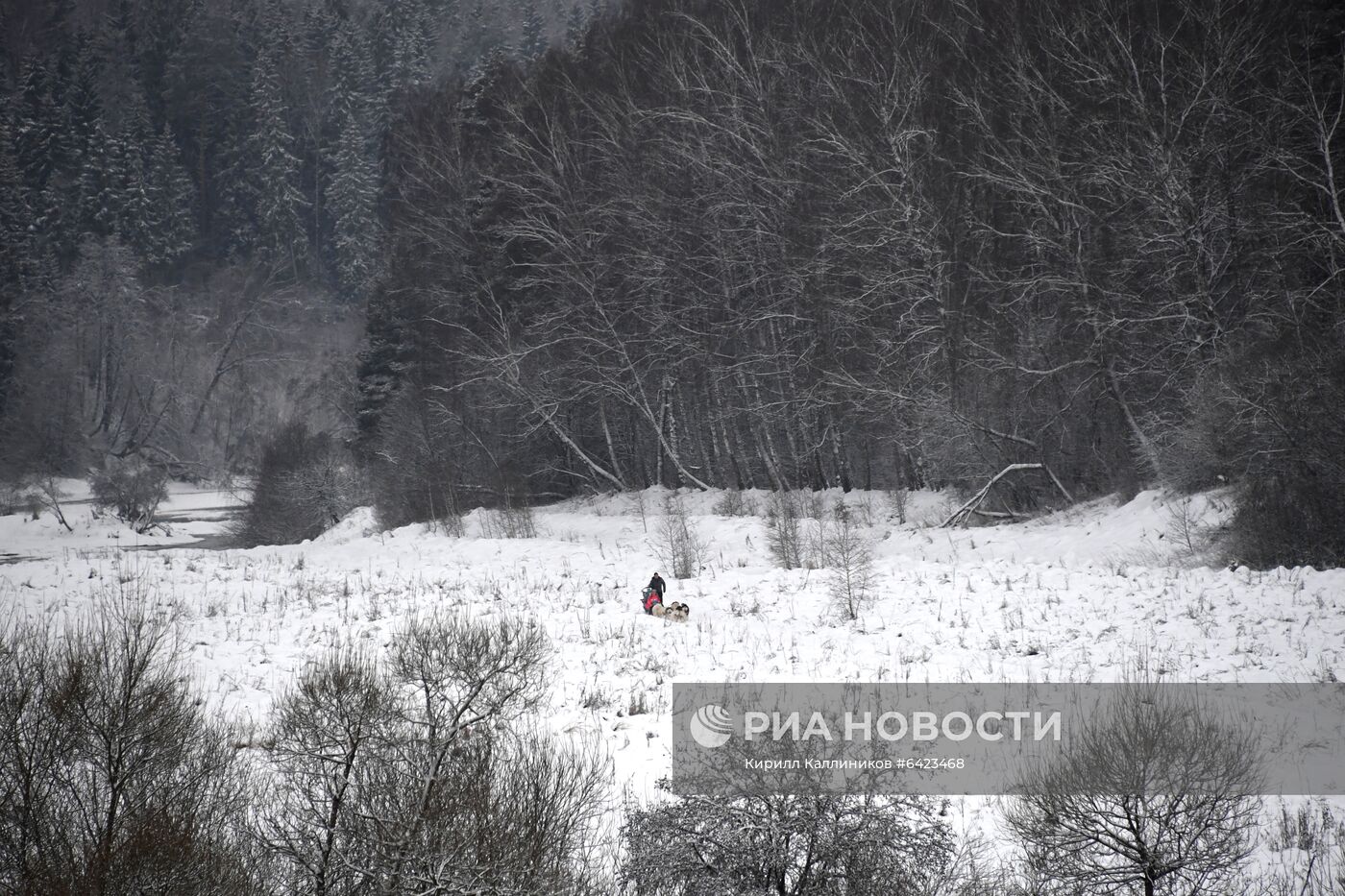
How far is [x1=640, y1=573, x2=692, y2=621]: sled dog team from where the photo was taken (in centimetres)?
1325

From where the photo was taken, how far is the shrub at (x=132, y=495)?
128 feet

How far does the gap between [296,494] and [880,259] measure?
24.9 m

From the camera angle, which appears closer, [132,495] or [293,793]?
[293,793]

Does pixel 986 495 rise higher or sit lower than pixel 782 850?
higher

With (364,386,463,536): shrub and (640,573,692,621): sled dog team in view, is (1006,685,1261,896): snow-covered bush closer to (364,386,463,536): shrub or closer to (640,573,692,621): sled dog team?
(640,573,692,621): sled dog team

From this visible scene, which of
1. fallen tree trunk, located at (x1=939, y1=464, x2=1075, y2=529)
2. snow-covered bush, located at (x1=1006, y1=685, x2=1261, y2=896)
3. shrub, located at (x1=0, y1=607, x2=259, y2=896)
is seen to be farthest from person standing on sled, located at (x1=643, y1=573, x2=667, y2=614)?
fallen tree trunk, located at (x1=939, y1=464, x2=1075, y2=529)

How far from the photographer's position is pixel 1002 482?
22.0m

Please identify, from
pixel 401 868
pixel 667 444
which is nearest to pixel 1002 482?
pixel 667 444

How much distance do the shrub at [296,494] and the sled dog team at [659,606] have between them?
86.1ft

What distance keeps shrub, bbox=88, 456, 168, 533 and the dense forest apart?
339 inches

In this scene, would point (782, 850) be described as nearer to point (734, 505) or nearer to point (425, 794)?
point (425, 794)

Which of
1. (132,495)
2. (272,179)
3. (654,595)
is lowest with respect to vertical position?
(654,595)

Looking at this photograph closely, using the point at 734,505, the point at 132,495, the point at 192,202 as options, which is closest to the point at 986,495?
the point at 734,505

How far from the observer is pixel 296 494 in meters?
36.7
